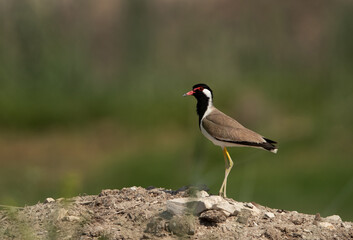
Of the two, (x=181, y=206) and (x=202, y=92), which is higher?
(x=202, y=92)

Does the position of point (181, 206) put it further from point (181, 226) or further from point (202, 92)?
point (202, 92)

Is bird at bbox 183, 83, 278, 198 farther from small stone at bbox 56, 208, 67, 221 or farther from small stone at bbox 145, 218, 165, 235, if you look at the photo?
small stone at bbox 56, 208, 67, 221

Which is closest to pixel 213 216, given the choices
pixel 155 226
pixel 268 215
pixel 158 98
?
pixel 155 226

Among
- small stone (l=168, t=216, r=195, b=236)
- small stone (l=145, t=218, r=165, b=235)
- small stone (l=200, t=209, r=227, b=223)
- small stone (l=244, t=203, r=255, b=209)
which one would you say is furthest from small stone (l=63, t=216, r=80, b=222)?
small stone (l=244, t=203, r=255, b=209)

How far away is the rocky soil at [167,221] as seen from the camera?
4.13 metres

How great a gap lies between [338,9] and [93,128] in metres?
4.41

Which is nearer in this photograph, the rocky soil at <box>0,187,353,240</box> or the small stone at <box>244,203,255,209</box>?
the rocky soil at <box>0,187,353,240</box>

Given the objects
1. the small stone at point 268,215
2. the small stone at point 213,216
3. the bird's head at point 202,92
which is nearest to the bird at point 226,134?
the bird's head at point 202,92

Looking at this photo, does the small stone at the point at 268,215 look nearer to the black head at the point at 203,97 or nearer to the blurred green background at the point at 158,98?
the black head at the point at 203,97

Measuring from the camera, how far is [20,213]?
183 inches

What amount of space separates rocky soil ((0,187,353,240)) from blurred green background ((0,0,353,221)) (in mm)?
5322

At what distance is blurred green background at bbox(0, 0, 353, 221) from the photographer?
10.9 metres

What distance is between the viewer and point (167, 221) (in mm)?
4160

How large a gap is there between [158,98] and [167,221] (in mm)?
8420
